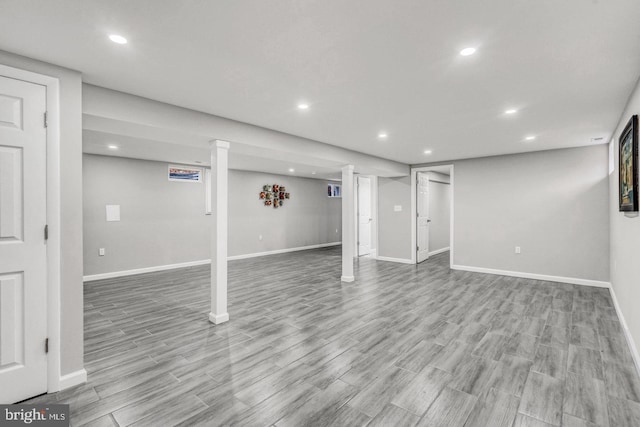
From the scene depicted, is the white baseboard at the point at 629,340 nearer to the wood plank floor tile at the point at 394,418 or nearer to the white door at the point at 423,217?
the wood plank floor tile at the point at 394,418

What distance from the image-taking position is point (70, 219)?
2.24 metres

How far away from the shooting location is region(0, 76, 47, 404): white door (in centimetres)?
199

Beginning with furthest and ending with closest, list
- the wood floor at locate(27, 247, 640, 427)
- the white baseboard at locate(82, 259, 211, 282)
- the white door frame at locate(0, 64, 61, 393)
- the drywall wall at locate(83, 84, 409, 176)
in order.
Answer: the white baseboard at locate(82, 259, 211, 282), the drywall wall at locate(83, 84, 409, 176), the white door frame at locate(0, 64, 61, 393), the wood floor at locate(27, 247, 640, 427)

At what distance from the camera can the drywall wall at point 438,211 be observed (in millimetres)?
8445

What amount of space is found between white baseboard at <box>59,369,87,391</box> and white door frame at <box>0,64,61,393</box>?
0.03 m

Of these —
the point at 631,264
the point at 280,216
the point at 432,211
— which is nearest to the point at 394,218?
the point at 432,211

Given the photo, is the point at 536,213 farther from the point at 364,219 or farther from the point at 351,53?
the point at 351,53

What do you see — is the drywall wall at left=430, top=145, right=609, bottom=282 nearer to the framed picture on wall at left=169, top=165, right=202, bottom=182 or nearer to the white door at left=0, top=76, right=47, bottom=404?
the framed picture on wall at left=169, top=165, right=202, bottom=182

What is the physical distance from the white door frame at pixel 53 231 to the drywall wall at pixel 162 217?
4.00 m

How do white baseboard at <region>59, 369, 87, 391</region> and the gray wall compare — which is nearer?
white baseboard at <region>59, 369, 87, 391</region>

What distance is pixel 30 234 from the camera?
2086 mm

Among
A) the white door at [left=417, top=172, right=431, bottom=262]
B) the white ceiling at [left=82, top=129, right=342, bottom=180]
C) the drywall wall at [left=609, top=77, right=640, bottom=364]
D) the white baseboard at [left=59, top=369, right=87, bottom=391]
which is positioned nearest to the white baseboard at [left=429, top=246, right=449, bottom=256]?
the white door at [left=417, top=172, right=431, bottom=262]

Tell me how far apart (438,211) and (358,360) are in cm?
721

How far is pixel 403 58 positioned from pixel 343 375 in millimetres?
2445
